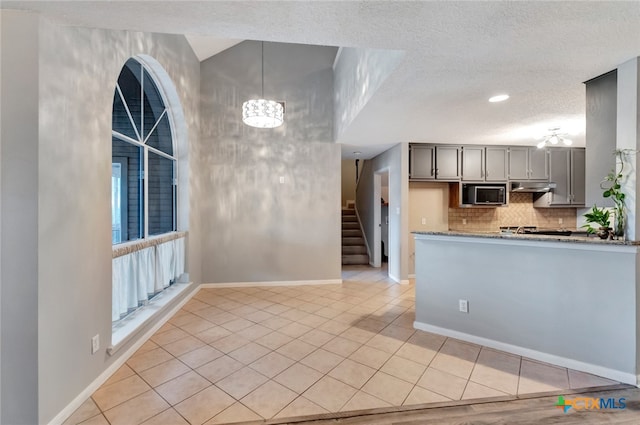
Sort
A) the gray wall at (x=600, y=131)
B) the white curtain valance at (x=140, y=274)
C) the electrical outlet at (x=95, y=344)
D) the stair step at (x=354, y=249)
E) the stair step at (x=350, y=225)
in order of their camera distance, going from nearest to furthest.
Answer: the electrical outlet at (x=95, y=344)
the gray wall at (x=600, y=131)
the white curtain valance at (x=140, y=274)
the stair step at (x=354, y=249)
the stair step at (x=350, y=225)

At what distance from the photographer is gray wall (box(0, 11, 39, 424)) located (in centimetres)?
157

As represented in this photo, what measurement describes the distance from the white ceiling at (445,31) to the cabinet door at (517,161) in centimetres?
232

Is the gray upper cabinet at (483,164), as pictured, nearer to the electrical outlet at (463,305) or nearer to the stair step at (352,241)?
the electrical outlet at (463,305)

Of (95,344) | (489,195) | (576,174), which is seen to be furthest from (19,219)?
(576,174)

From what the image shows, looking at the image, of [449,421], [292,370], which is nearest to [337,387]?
[292,370]

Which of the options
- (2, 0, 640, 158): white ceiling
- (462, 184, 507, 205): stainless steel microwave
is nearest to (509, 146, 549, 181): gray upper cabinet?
(462, 184, 507, 205): stainless steel microwave

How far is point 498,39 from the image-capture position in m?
1.83

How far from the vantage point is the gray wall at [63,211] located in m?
1.61

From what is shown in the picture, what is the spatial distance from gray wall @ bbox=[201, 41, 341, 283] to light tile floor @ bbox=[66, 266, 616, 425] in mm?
1447

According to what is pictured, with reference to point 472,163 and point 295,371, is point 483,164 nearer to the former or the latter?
point 472,163

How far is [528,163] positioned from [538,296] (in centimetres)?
353

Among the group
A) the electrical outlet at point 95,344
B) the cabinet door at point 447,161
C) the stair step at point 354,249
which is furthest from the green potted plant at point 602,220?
the stair step at point 354,249

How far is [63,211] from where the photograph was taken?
183cm

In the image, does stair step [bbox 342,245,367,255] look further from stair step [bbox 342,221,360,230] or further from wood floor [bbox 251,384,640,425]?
wood floor [bbox 251,384,640,425]
